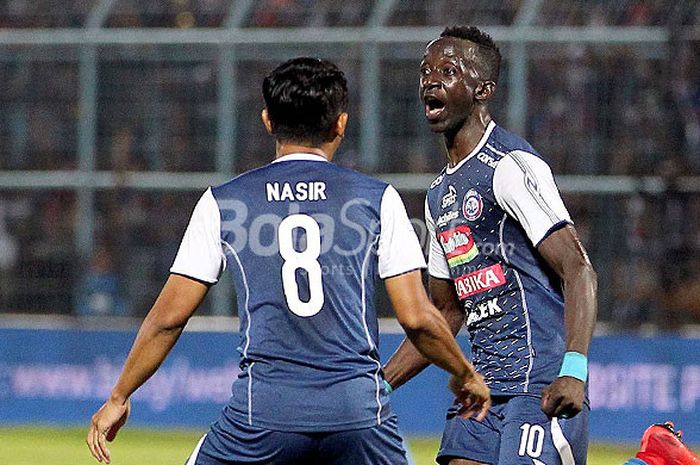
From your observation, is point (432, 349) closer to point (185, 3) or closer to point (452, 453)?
point (452, 453)

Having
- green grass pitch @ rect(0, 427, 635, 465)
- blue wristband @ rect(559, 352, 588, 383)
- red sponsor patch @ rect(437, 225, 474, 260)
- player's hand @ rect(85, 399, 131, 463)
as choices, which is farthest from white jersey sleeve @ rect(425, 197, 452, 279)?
green grass pitch @ rect(0, 427, 635, 465)

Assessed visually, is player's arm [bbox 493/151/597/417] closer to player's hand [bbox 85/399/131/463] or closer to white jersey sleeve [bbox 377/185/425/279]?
white jersey sleeve [bbox 377/185/425/279]

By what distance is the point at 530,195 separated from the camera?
5.61 m

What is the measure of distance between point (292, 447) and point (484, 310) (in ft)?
4.50

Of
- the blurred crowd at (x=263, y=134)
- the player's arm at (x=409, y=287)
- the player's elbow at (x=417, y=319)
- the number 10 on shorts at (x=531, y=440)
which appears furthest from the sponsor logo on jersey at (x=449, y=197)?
the blurred crowd at (x=263, y=134)

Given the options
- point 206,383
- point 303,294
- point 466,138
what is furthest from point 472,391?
point 206,383

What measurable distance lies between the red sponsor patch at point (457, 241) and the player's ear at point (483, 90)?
0.55 metres

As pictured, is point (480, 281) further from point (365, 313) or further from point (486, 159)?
point (365, 313)

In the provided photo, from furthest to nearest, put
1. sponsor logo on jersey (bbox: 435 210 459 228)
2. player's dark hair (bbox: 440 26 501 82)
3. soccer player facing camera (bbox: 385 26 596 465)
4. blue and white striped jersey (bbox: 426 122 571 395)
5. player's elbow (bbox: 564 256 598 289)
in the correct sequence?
1. player's dark hair (bbox: 440 26 501 82)
2. sponsor logo on jersey (bbox: 435 210 459 228)
3. blue and white striped jersey (bbox: 426 122 571 395)
4. soccer player facing camera (bbox: 385 26 596 465)
5. player's elbow (bbox: 564 256 598 289)

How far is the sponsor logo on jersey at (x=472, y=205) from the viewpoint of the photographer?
19.2 ft

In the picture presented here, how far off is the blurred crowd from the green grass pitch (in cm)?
125

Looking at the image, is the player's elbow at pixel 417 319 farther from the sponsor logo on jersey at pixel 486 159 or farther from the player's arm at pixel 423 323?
the sponsor logo on jersey at pixel 486 159

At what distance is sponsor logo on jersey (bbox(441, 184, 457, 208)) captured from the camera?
235 inches

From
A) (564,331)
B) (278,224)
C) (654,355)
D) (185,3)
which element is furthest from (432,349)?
(185,3)
